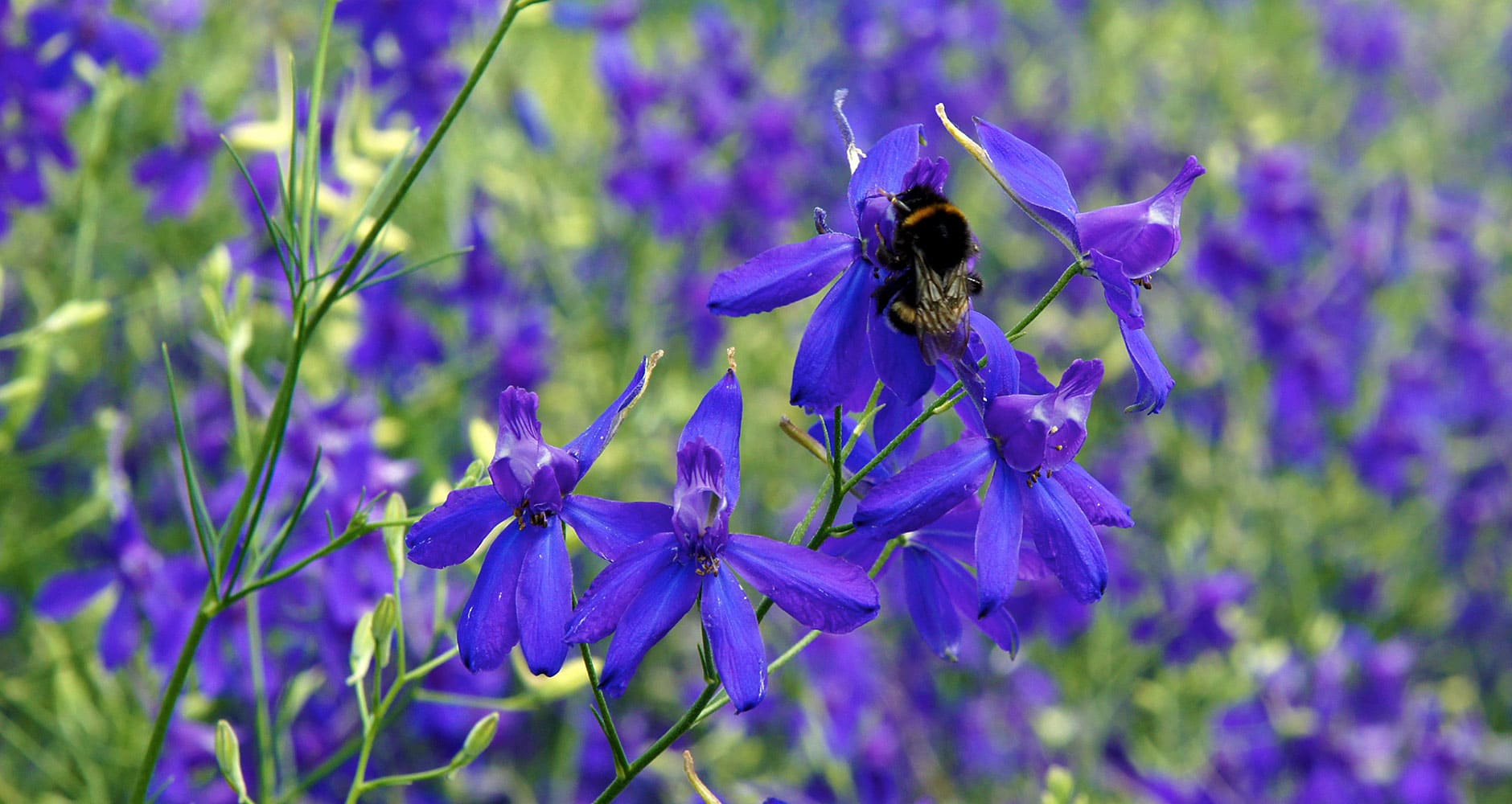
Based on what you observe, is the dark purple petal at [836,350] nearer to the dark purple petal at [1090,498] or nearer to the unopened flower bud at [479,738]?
the dark purple petal at [1090,498]

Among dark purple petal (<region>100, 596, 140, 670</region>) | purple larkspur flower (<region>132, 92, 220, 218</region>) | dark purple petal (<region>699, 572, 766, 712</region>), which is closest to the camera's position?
dark purple petal (<region>699, 572, 766, 712</region>)

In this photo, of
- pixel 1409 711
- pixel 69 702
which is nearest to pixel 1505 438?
pixel 1409 711

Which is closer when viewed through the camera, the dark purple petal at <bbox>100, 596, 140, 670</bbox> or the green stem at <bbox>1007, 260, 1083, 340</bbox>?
the green stem at <bbox>1007, 260, 1083, 340</bbox>

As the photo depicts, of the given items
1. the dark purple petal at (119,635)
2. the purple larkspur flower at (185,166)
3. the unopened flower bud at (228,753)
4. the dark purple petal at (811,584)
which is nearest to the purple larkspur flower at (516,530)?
the dark purple petal at (811,584)

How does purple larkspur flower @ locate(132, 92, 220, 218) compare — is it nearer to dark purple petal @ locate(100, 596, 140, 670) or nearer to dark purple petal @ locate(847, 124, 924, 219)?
dark purple petal @ locate(100, 596, 140, 670)

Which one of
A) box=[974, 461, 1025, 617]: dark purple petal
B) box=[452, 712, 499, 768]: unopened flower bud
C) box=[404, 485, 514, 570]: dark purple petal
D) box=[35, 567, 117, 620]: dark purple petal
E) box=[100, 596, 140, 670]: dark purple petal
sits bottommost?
box=[100, 596, 140, 670]: dark purple petal

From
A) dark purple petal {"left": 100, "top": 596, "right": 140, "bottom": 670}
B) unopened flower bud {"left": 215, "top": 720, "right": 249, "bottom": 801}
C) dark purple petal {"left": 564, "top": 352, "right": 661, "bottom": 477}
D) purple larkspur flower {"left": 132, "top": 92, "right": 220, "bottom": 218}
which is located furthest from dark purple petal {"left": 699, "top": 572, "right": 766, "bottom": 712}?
purple larkspur flower {"left": 132, "top": 92, "right": 220, "bottom": 218}

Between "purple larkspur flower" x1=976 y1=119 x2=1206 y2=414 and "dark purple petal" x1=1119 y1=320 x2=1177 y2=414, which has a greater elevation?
"purple larkspur flower" x1=976 y1=119 x2=1206 y2=414

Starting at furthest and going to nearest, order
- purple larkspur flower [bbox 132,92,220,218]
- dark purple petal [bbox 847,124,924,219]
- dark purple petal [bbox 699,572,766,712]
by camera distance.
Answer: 1. purple larkspur flower [bbox 132,92,220,218]
2. dark purple petal [bbox 847,124,924,219]
3. dark purple petal [bbox 699,572,766,712]

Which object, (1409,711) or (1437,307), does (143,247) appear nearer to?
(1409,711)
